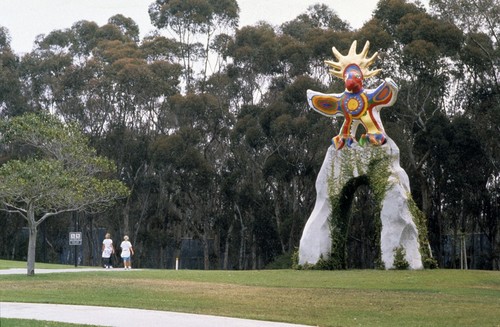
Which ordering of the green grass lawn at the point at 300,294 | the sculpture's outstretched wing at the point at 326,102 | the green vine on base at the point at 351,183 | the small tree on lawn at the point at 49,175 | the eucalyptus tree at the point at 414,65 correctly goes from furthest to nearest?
the eucalyptus tree at the point at 414,65 → the sculpture's outstretched wing at the point at 326,102 → the green vine on base at the point at 351,183 → the small tree on lawn at the point at 49,175 → the green grass lawn at the point at 300,294

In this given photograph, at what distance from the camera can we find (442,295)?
23.0 metres

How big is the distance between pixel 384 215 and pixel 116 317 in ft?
64.5

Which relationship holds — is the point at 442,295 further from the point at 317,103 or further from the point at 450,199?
the point at 450,199

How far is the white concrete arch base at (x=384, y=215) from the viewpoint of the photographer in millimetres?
33906

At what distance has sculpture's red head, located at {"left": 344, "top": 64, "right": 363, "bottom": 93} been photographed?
34.9 m

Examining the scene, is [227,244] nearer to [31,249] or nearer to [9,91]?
[9,91]

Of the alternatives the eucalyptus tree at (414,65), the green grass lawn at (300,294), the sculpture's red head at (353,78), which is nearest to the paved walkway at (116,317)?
the green grass lawn at (300,294)

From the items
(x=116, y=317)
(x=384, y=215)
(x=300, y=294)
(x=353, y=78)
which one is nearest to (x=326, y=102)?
(x=353, y=78)

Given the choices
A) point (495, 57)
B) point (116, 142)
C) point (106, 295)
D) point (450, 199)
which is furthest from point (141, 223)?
point (106, 295)

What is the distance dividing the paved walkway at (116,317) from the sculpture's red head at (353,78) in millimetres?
19184

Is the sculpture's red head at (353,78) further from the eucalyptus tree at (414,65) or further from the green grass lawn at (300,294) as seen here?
the eucalyptus tree at (414,65)

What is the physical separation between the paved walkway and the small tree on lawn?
1026 centimetres

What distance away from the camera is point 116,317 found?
16.4 m

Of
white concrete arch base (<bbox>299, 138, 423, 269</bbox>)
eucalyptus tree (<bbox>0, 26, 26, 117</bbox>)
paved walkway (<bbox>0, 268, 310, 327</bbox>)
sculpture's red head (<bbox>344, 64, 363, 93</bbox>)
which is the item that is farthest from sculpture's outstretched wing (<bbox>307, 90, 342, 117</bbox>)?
eucalyptus tree (<bbox>0, 26, 26, 117</bbox>)
